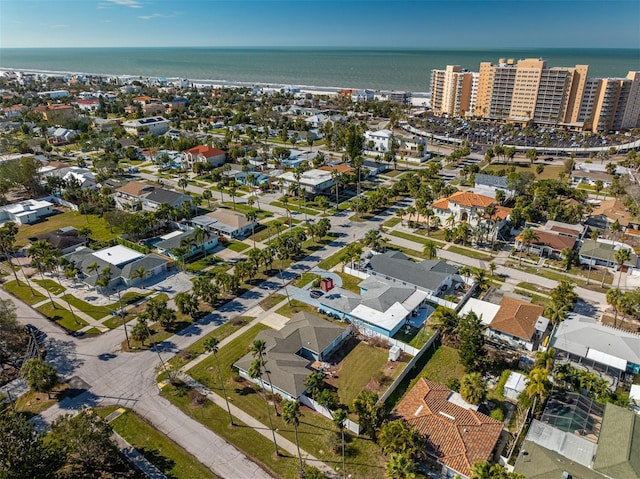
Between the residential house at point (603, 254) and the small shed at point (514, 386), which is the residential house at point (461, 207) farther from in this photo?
the small shed at point (514, 386)

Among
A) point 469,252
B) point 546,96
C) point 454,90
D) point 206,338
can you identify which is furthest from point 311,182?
point 454,90

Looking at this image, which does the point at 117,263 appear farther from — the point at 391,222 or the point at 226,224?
the point at 391,222

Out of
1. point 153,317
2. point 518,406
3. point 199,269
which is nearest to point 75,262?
point 199,269

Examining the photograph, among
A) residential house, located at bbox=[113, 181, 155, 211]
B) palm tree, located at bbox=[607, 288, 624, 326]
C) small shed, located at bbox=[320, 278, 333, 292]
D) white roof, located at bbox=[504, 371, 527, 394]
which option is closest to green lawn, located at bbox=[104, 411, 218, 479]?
small shed, located at bbox=[320, 278, 333, 292]

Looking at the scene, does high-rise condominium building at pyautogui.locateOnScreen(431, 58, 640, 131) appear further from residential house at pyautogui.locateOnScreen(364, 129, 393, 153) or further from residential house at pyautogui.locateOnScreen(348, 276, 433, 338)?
residential house at pyautogui.locateOnScreen(348, 276, 433, 338)

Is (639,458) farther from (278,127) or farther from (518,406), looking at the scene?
(278,127)

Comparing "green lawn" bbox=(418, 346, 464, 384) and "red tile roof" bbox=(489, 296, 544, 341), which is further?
"red tile roof" bbox=(489, 296, 544, 341)

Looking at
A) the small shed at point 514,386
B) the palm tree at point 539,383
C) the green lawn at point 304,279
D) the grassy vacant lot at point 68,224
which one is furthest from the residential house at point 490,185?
the grassy vacant lot at point 68,224
